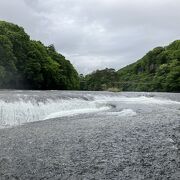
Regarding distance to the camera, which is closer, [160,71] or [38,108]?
[38,108]

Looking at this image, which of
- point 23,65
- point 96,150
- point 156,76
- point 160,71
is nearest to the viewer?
point 96,150

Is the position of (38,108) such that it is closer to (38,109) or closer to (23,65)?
(38,109)

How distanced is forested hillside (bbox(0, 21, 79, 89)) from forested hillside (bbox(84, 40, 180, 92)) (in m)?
25.4

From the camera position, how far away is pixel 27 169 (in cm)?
1129

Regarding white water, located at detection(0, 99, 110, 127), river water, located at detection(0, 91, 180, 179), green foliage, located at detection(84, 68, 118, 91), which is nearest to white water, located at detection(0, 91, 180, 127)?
white water, located at detection(0, 99, 110, 127)

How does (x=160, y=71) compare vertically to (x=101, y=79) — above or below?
above

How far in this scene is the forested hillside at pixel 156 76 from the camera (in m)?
82.5

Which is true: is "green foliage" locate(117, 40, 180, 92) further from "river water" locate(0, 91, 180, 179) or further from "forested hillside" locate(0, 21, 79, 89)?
"river water" locate(0, 91, 180, 179)

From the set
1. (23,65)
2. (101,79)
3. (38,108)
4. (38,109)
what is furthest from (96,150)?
(101,79)

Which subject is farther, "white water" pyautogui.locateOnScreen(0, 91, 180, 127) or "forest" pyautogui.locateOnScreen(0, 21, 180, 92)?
"forest" pyautogui.locateOnScreen(0, 21, 180, 92)

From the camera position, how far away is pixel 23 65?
53.9 m

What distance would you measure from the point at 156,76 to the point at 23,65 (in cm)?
4697

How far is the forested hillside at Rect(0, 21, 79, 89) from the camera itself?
163ft

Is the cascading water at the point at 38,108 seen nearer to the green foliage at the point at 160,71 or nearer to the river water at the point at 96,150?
the river water at the point at 96,150
